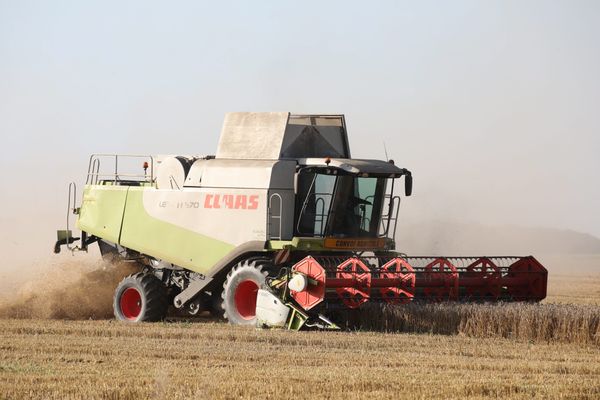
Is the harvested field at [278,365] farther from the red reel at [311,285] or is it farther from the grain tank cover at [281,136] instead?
the grain tank cover at [281,136]

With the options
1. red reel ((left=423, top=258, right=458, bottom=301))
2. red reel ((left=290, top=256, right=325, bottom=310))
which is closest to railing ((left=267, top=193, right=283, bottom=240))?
red reel ((left=290, top=256, right=325, bottom=310))

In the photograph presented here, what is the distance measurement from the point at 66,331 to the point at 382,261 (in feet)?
15.5

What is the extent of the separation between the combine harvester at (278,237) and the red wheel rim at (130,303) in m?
0.01

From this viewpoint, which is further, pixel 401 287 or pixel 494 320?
pixel 401 287

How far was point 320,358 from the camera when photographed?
414 inches

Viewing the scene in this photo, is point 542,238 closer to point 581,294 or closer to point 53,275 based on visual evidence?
point 581,294

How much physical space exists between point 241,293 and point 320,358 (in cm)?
432

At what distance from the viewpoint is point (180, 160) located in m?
15.9

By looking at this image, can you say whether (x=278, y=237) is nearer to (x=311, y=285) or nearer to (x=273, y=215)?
(x=273, y=215)

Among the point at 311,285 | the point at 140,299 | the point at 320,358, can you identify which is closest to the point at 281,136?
the point at 311,285

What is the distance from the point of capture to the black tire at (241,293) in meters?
14.6

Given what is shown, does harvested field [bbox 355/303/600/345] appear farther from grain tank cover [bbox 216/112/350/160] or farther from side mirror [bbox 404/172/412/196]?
grain tank cover [bbox 216/112/350/160]

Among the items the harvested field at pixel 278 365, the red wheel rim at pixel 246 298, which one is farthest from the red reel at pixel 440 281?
→ the red wheel rim at pixel 246 298

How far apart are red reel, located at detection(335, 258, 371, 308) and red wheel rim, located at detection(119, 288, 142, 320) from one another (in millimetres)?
3762
